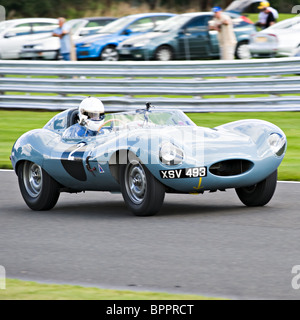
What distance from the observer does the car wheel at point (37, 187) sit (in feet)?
30.3

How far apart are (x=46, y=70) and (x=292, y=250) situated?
1184 cm

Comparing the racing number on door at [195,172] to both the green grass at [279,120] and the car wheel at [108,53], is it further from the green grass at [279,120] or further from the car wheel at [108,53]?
the car wheel at [108,53]

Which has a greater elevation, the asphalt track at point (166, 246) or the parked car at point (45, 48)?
the parked car at point (45, 48)

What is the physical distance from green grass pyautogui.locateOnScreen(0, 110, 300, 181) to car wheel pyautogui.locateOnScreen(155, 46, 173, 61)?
591 centimetres

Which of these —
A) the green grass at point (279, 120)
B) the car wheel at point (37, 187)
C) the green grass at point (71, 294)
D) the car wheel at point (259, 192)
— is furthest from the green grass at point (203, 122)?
the green grass at point (71, 294)

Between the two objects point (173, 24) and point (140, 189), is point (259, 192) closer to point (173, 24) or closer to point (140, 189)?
point (140, 189)

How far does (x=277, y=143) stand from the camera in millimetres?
8609

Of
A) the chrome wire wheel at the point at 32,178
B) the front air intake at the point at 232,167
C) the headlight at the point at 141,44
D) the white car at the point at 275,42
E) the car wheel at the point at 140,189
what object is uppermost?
the headlight at the point at 141,44

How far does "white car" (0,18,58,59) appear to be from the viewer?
86.7 ft

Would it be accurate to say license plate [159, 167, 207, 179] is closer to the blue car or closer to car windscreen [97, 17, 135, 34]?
the blue car

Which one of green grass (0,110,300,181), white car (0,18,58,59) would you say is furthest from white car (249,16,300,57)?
white car (0,18,58,59)

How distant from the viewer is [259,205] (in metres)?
8.85

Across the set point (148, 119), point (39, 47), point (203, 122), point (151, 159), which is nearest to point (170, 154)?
point (151, 159)

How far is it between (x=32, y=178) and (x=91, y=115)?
967mm
